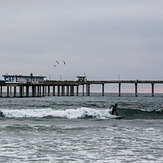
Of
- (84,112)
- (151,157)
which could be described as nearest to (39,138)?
(151,157)

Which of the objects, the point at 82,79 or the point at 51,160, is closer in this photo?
the point at 51,160

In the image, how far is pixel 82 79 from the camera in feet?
440

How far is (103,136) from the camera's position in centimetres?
2319

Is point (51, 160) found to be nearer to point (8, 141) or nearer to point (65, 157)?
point (65, 157)

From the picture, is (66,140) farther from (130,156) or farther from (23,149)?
(130,156)

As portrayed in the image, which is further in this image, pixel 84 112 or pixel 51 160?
pixel 84 112

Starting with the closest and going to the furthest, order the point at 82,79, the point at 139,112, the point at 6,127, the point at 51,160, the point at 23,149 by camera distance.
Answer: the point at 51,160
the point at 23,149
the point at 6,127
the point at 139,112
the point at 82,79

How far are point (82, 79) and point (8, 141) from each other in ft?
372

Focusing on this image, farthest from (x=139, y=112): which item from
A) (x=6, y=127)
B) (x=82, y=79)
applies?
(x=82, y=79)

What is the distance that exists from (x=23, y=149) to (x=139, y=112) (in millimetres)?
36123

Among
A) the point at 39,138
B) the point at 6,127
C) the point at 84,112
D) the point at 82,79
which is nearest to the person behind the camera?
the point at 39,138

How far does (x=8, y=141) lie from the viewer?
20.8 m

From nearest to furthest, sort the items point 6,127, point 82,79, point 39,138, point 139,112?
point 39,138
point 6,127
point 139,112
point 82,79

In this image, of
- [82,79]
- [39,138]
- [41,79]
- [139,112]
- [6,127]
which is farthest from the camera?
[82,79]
